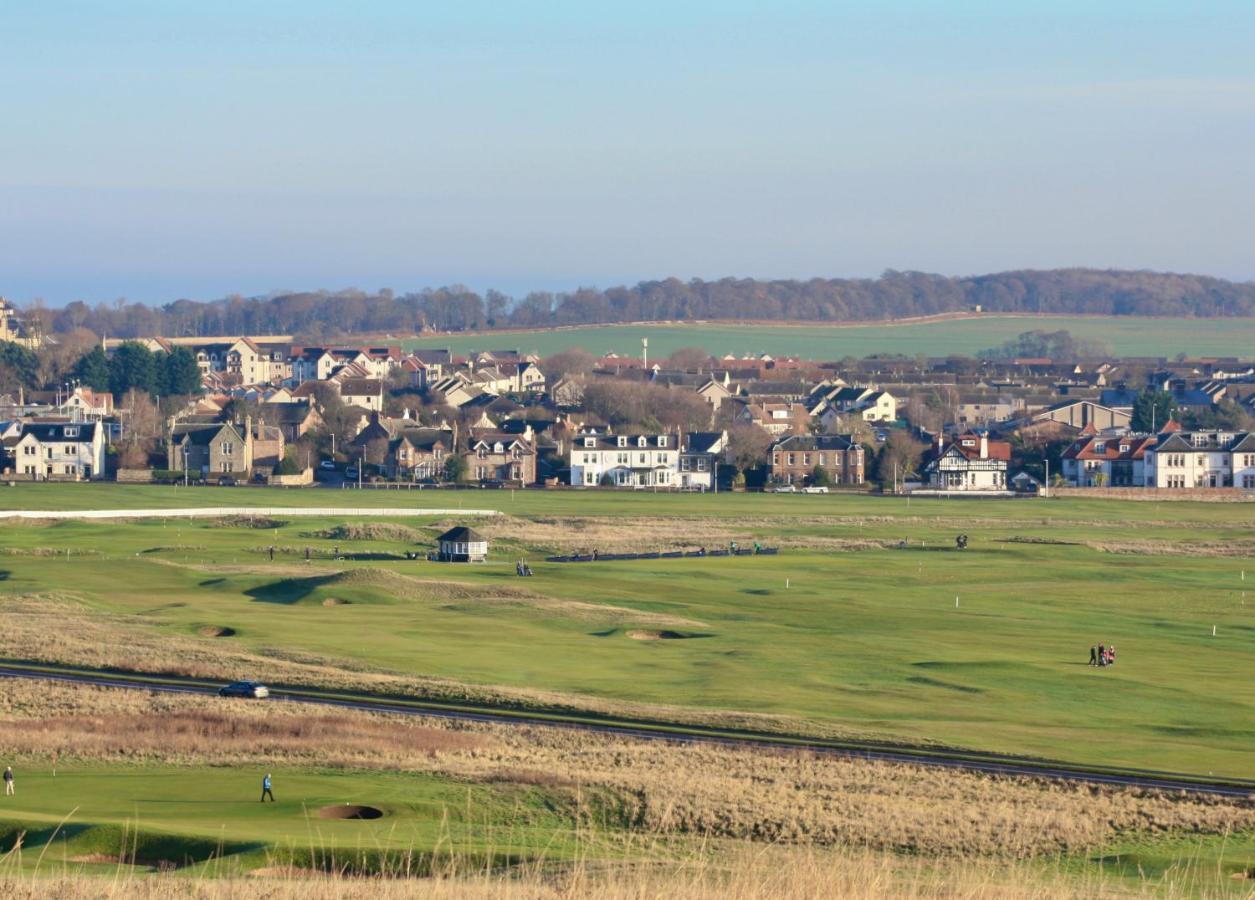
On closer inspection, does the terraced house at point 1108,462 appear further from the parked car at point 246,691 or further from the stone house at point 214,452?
the parked car at point 246,691

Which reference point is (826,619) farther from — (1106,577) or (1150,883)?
(1150,883)

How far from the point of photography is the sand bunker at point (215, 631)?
2677 inches

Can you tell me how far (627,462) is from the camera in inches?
Answer: 6166

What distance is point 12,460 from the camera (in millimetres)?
156375

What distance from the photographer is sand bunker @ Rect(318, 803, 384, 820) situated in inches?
1487

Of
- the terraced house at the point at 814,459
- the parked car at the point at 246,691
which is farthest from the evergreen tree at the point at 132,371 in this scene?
the parked car at the point at 246,691

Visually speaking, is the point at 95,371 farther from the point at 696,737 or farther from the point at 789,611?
the point at 696,737

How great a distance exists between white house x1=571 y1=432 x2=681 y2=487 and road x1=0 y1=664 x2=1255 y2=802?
99.4 m

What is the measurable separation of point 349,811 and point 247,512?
8524 cm

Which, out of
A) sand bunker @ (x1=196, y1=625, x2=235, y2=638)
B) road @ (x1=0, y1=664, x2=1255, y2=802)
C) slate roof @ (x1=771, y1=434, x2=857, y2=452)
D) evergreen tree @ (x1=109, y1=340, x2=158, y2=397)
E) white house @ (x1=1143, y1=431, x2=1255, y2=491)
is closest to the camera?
road @ (x1=0, y1=664, x2=1255, y2=802)

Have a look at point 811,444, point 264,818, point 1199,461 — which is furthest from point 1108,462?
point 264,818

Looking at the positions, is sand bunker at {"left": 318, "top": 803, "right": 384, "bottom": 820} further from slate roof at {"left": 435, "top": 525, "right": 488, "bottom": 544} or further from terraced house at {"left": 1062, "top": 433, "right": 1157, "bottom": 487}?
terraced house at {"left": 1062, "top": 433, "right": 1157, "bottom": 487}

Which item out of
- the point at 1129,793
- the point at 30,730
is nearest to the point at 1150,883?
the point at 1129,793

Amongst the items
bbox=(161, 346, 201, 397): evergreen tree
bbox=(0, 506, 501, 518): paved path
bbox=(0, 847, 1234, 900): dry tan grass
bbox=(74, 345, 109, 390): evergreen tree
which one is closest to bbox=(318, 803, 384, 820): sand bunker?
bbox=(0, 847, 1234, 900): dry tan grass
